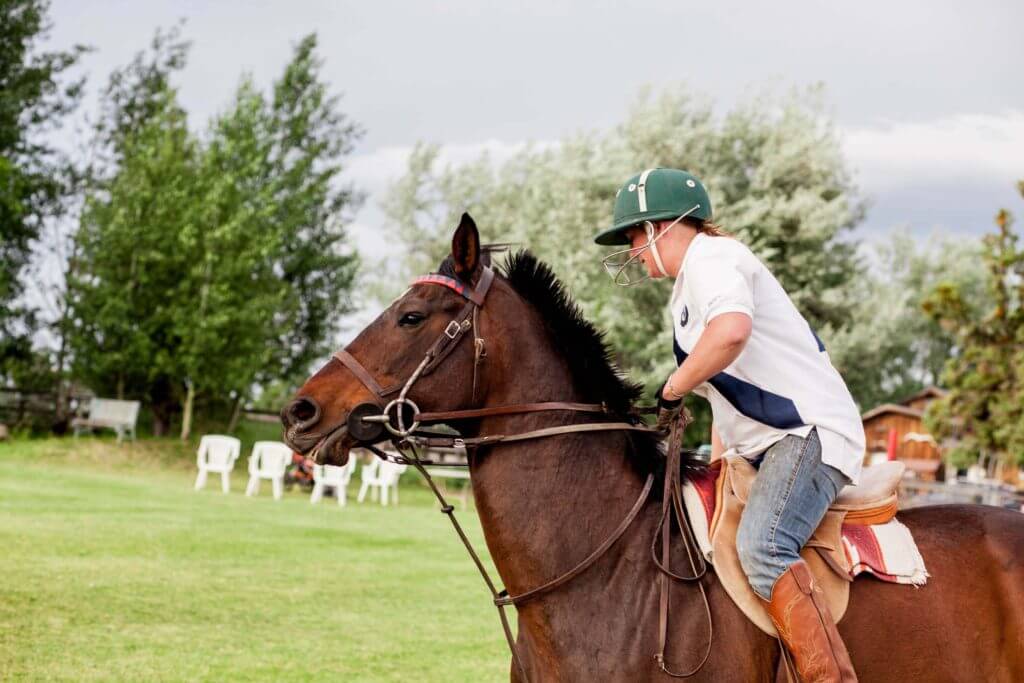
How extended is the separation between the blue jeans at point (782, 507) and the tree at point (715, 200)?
33745mm

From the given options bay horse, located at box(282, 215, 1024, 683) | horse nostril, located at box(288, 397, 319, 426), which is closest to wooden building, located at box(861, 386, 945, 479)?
bay horse, located at box(282, 215, 1024, 683)

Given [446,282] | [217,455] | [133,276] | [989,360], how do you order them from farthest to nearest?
[133,276] → [989,360] → [217,455] → [446,282]

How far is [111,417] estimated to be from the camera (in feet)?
114

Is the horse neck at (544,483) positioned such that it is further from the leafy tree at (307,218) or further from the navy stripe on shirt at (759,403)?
the leafy tree at (307,218)

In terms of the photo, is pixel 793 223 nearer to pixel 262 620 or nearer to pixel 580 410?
pixel 262 620

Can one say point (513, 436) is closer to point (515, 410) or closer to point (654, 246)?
point (515, 410)

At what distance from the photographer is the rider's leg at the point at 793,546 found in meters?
3.80

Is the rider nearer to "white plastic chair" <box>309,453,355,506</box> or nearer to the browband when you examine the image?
the browband

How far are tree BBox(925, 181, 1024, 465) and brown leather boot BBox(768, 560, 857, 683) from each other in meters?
31.0

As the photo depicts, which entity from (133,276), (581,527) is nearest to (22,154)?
(133,276)

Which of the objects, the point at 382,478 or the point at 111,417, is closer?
the point at 382,478

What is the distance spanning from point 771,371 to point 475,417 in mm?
1232

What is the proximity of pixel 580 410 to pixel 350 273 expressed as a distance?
44.0 metres

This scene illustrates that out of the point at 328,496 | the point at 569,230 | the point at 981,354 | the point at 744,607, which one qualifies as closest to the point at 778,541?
the point at 744,607
